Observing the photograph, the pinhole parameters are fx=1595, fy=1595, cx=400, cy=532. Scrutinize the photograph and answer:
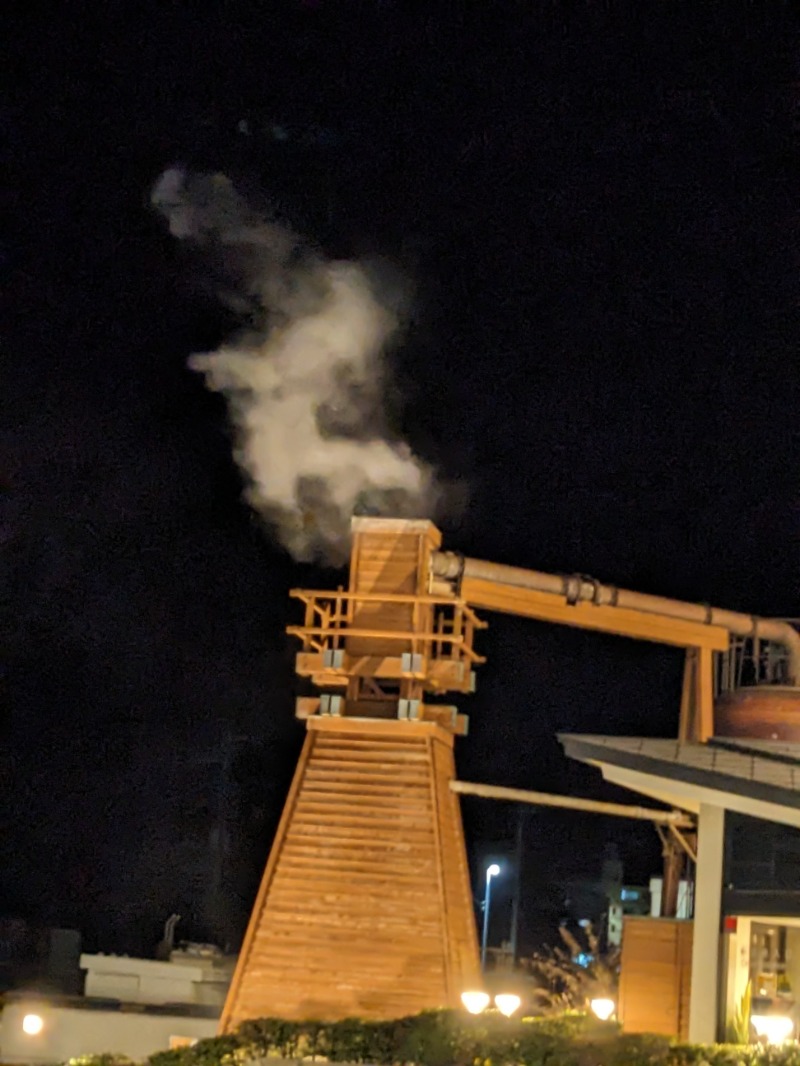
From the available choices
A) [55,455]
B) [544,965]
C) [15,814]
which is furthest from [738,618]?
[15,814]

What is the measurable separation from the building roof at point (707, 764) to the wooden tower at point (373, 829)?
110 inches

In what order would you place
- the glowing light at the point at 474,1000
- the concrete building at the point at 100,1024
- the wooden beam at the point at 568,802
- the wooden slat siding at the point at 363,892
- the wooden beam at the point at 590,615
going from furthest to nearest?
the concrete building at the point at 100,1024, the wooden beam at the point at 590,615, the wooden beam at the point at 568,802, the wooden slat siding at the point at 363,892, the glowing light at the point at 474,1000

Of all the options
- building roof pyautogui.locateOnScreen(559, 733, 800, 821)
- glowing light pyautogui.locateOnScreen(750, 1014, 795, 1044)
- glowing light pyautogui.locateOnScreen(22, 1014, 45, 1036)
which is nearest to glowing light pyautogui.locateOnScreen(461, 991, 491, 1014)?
glowing light pyautogui.locateOnScreen(750, 1014, 795, 1044)

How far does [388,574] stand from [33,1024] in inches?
365

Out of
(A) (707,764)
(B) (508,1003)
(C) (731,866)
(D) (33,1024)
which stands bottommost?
(D) (33,1024)

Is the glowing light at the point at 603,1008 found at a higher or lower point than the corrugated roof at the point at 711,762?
lower

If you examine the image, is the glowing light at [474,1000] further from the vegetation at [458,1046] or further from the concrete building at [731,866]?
the concrete building at [731,866]

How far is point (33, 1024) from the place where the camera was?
24.9m

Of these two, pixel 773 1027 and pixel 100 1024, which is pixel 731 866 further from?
pixel 100 1024

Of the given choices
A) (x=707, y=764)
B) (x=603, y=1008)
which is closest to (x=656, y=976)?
(x=603, y=1008)

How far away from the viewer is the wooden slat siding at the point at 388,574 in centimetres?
2245

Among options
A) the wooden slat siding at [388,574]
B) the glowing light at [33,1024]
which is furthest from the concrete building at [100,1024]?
the wooden slat siding at [388,574]

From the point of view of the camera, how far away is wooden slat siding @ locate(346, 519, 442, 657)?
22453 millimetres

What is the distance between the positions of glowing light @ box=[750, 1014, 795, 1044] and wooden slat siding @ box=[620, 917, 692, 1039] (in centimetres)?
341
